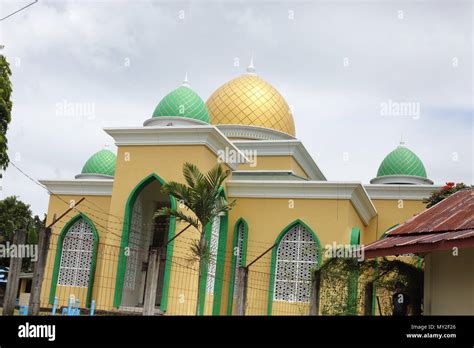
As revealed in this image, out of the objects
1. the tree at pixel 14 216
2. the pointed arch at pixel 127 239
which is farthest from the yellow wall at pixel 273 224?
the tree at pixel 14 216

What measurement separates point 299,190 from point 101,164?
24.8ft

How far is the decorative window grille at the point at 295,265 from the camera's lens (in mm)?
15125

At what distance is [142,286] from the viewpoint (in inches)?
634

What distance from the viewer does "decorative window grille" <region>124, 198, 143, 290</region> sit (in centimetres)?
1551

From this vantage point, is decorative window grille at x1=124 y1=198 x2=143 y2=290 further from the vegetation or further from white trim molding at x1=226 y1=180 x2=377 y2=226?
the vegetation

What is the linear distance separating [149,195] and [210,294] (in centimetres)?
321

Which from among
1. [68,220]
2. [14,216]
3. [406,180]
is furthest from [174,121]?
[14,216]

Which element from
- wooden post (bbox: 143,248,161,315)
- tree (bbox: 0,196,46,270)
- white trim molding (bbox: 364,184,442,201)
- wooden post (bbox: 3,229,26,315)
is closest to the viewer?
wooden post (bbox: 3,229,26,315)

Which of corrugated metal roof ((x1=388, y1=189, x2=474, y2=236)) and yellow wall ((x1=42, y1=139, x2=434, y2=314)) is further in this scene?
yellow wall ((x1=42, y1=139, x2=434, y2=314))

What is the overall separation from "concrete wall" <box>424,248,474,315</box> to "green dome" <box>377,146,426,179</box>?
13990mm

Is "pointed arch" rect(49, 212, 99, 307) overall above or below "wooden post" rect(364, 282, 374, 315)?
above

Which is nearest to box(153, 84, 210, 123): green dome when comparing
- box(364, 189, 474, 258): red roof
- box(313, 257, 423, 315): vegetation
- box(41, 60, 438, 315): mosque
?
box(41, 60, 438, 315): mosque
